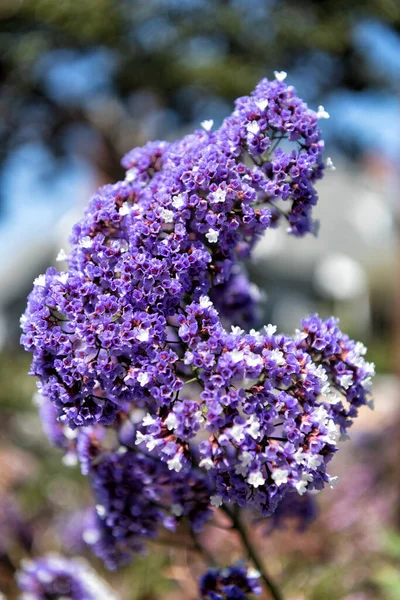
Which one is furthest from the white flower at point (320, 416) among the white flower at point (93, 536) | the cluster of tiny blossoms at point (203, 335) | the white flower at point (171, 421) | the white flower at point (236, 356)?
the white flower at point (93, 536)

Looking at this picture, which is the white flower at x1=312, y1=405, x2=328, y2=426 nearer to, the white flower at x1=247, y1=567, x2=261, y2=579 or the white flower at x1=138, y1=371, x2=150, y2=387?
the white flower at x1=138, y1=371, x2=150, y2=387

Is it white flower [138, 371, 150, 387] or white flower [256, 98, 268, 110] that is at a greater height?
white flower [256, 98, 268, 110]

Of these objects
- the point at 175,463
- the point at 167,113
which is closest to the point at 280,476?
the point at 175,463

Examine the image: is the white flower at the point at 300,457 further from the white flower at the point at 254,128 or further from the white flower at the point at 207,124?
the white flower at the point at 207,124

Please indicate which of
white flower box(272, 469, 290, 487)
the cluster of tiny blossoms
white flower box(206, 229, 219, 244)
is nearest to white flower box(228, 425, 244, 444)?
the cluster of tiny blossoms

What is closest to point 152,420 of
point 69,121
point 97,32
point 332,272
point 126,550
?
point 126,550
